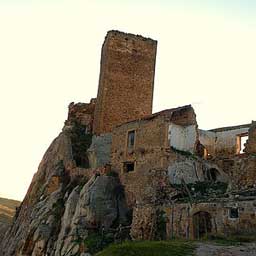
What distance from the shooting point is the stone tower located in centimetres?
3856

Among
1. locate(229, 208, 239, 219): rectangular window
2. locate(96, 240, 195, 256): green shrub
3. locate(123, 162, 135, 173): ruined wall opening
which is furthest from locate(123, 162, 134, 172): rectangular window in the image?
locate(96, 240, 195, 256): green shrub

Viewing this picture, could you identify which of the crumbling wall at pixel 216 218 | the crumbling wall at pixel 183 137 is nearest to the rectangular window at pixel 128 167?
the crumbling wall at pixel 183 137

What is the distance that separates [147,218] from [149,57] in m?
19.7

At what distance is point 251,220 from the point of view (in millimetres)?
19734

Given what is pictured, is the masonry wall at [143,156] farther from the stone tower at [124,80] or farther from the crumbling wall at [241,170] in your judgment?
the stone tower at [124,80]

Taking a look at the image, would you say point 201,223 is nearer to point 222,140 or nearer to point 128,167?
point 128,167

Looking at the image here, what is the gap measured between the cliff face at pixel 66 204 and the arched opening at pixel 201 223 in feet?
21.4

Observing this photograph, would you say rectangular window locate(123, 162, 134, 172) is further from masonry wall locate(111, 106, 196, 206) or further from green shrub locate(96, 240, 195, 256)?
green shrub locate(96, 240, 195, 256)

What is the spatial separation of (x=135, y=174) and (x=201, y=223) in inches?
298

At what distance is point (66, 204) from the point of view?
31031mm

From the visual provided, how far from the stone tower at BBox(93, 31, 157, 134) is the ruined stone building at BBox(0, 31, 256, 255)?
0.09 meters

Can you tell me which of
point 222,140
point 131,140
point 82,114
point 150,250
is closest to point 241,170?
point 222,140

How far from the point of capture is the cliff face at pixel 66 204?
27.7 m

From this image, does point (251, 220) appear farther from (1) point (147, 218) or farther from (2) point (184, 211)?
(1) point (147, 218)
